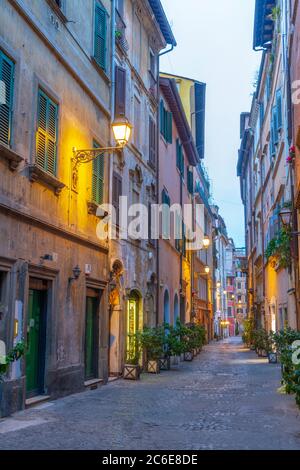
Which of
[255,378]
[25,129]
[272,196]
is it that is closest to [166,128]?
[272,196]

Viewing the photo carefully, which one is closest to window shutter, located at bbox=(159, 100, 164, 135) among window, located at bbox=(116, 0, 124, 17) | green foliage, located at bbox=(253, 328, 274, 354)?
window, located at bbox=(116, 0, 124, 17)

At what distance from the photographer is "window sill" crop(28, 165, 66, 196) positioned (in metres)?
10.1

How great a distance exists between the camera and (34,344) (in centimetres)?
1080

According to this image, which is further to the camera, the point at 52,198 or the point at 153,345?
the point at 153,345

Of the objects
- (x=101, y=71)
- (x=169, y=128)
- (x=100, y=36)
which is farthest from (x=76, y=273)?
(x=169, y=128)

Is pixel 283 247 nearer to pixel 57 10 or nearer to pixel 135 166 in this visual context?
pixel 135 166

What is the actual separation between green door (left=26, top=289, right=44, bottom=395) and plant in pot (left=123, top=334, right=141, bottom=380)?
4.78 m

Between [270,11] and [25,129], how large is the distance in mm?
16624

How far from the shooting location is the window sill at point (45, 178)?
10.1 m

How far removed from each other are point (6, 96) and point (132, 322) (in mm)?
10212

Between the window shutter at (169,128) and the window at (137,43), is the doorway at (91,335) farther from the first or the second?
the window shutter at (169,128)

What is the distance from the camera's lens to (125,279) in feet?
54.4

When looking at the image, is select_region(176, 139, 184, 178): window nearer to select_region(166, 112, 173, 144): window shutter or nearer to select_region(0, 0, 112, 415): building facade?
select_region(166, 112, 173, 144): window shutter

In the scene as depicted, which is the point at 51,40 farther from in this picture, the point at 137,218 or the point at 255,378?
the point at 255,378
